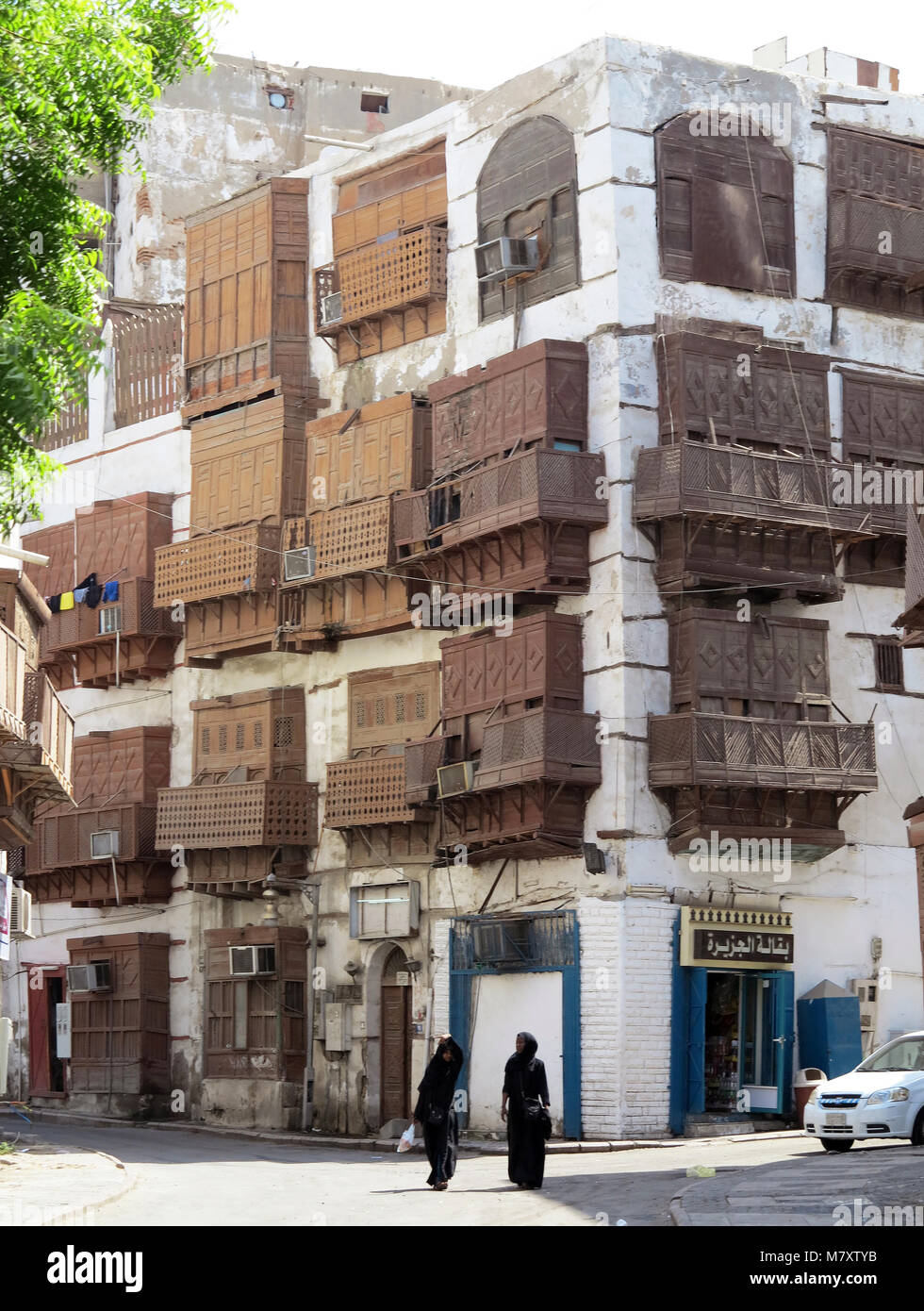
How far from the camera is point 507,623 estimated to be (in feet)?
103

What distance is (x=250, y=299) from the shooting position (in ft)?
123

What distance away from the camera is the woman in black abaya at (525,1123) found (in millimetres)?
19125

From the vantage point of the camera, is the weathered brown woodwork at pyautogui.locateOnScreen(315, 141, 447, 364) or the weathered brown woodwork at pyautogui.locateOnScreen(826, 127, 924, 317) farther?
the weathered brown woodwork at pyautogui.locateOnScreen(315, 141, 447, 364)

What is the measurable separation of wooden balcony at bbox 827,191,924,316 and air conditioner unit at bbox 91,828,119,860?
15.9 meters

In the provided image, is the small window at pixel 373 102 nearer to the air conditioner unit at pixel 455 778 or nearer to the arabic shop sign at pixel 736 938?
the air conditioner unit at pixel 455 778

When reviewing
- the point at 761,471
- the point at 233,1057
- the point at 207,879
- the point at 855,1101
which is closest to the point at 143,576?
the point at 207,879

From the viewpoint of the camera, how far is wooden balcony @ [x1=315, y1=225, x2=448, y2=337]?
3422 cm

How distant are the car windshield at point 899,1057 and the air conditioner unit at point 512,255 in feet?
44.8

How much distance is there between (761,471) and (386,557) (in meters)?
6.34

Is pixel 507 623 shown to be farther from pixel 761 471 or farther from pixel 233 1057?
pixel 233 1057

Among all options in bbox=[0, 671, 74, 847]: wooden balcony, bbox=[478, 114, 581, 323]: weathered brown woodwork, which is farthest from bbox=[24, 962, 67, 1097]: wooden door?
bbox=[478, 114, 581, 323]: weathered brown woodwork

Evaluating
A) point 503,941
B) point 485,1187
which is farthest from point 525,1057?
point 503,941

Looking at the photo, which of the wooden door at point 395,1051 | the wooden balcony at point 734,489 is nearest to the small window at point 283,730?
the wooden door at point 395,1051

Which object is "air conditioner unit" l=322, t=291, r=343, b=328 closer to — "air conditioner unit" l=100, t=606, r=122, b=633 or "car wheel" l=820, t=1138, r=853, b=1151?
"air conditioner unit" l=100, t=606, r=122, b=633
